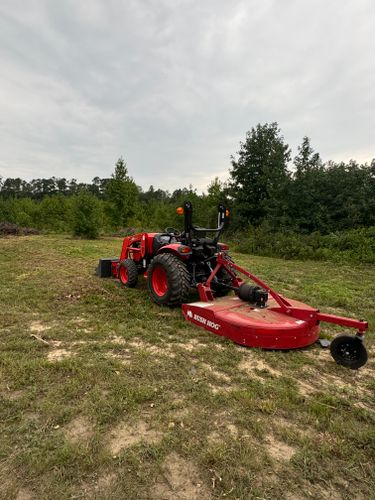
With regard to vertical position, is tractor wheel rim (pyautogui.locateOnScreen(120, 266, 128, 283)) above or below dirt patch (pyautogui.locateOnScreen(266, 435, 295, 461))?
above

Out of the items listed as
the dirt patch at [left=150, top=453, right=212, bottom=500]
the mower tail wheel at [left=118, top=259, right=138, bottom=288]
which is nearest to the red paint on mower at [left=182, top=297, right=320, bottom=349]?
the dirt patch at [left=150, top=453, right=212, bottom=500]

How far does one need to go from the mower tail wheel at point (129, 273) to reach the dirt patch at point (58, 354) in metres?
2.97

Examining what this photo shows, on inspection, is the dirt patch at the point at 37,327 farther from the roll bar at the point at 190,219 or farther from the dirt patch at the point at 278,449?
the dirt patch at the point at 278,449

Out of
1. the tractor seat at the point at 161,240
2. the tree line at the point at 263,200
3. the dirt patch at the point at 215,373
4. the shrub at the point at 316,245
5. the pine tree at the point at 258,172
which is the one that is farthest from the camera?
the pine tree at the point at 258,172

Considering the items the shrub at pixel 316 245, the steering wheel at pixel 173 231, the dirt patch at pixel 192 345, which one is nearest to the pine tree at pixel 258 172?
the shrub at pixel 316 245

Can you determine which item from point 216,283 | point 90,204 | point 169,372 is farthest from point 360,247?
point 90,204

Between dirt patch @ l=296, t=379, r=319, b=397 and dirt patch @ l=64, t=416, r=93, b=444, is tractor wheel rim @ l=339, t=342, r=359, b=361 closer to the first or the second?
dirt patch @ l=296, t=379, r=319, b=397

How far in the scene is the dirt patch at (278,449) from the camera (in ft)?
6.83

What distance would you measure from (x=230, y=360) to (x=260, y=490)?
1598 millimetres

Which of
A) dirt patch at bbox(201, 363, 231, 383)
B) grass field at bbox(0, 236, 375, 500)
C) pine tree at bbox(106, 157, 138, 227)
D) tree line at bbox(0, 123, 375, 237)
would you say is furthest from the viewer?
pine tree at bbox(106, 157, 138, 227)

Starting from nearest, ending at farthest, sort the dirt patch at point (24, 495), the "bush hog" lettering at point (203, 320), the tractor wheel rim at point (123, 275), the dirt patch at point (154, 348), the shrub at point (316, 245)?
the dirt patch at point (24, 495), the dirt patch at point (154, 348), the "bush hog" lettering at point (203, 320), the tractor wheel rim at point (123, 275), the shrub at point (316, 245)

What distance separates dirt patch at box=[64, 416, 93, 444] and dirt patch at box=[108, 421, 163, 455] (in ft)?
0.56

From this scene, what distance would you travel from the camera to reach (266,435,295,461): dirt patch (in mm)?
2082

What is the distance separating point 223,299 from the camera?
4.82m
